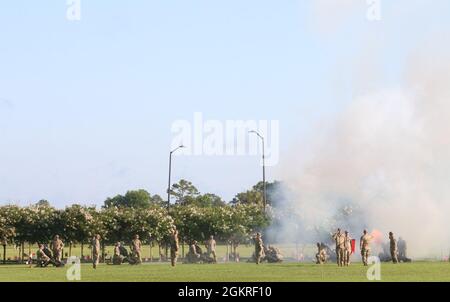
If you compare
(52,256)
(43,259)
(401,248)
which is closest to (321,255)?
(401,248)

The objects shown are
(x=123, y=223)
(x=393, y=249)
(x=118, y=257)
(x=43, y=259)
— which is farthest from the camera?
(x=123, y=223)

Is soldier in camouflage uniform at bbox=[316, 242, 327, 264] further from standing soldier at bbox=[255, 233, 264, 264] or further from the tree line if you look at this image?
the tree line

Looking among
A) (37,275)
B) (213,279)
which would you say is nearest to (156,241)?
(37,275)

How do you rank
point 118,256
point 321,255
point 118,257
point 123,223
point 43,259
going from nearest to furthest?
point 43,259 < point 321,255 < point 118,257 < point 118,256 < point 123,223

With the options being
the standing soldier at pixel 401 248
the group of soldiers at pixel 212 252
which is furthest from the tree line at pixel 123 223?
the standing soldier at pixel 401 248

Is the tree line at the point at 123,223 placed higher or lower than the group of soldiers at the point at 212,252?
higher

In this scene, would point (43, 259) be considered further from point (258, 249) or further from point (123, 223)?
point (123, 223)

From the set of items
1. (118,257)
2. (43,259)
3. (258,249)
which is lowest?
(43,259)

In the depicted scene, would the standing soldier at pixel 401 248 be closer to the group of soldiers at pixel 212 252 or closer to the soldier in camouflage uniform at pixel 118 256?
the group of soldiers at pixel 212 252
